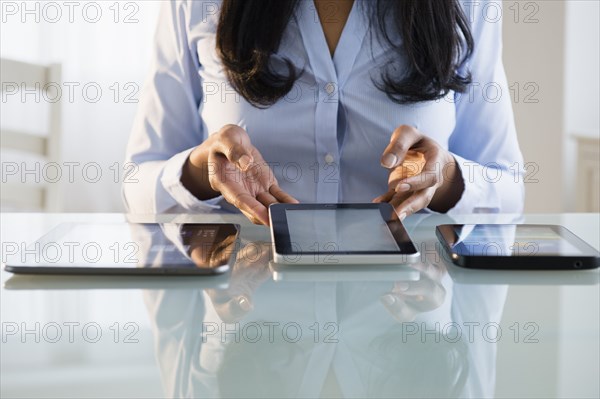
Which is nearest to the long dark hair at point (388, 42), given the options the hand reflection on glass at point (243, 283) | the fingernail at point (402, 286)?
the hand reflection on glass at point (243, 283)

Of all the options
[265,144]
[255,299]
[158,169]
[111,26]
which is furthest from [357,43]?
[111,26]

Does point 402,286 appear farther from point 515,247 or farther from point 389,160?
point 389,160

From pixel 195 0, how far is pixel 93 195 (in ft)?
6.26

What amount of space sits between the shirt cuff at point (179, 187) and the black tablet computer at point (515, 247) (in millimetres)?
462

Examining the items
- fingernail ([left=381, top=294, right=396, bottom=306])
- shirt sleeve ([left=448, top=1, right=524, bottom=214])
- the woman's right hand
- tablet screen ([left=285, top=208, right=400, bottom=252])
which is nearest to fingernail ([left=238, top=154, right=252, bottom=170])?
the woman's right hand

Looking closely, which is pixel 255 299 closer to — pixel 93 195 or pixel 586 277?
pixel 586 277

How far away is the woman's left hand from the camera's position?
34.4 inches

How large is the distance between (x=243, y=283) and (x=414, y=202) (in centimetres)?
31

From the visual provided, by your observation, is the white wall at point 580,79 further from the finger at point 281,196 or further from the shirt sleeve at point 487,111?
the finger at point 281,196

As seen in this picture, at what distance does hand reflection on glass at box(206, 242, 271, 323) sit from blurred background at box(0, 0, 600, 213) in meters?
2.13

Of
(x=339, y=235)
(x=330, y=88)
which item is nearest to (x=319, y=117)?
(x=330, y=88)

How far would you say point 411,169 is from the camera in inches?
37.7

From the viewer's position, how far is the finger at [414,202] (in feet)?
2.85

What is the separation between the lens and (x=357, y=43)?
124cm
